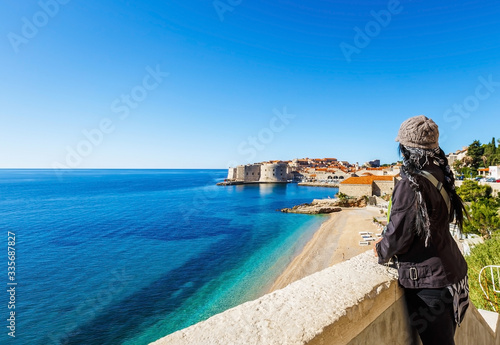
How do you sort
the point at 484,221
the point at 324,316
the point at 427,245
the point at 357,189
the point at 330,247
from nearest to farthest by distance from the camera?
1. the point at 324,316
2. the point at 427,245
3. the point at 484,221
4. the point at 330,247
5. the point at 357,189

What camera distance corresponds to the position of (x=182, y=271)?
52.1ft

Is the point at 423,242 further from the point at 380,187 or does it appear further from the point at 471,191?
the point at 380,187

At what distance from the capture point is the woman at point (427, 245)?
1292 mm

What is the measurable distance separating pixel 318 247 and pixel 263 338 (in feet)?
65.2

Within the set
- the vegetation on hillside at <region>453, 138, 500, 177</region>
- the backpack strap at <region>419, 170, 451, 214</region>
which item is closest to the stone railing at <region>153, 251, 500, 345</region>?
the backpack strap at <region>419, 170, 451, 214</region>

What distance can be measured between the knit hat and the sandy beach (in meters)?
12.4

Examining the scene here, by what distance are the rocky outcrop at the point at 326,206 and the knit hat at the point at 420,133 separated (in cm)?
3433

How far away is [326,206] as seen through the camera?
37.2 m

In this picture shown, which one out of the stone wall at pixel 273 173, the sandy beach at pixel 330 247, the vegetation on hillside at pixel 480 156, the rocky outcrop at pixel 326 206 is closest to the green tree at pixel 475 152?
the vegetation on hillside at pixel 480 156

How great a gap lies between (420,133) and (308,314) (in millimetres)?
1159

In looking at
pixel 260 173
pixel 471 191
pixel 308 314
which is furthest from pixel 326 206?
pixel 260 173

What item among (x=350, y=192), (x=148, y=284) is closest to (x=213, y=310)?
(x=148, y=284)

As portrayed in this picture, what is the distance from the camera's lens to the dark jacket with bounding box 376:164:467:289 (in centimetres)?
129

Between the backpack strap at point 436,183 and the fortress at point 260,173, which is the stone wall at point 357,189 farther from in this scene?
the backpack strap at point 436,183
